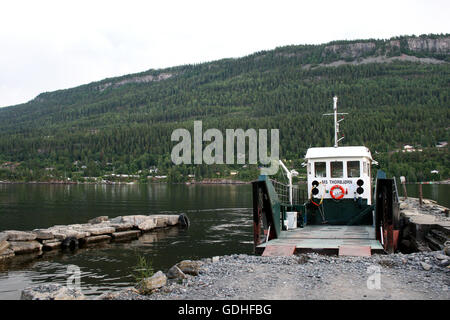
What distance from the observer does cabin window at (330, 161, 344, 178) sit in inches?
851

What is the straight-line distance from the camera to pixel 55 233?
86.2ft

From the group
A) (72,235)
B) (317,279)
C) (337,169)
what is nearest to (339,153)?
(337,169)

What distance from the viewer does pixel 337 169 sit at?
21688mm

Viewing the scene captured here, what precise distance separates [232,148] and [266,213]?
128226 millimetres

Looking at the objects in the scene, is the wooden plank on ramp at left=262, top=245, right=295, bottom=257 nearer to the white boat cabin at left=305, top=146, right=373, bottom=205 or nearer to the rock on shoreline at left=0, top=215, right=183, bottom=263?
the white boat cabin at left=305, top=146, right=373, bottom=205

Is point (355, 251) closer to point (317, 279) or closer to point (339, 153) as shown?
point (317, 279)

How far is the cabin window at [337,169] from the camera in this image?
21.6 metres

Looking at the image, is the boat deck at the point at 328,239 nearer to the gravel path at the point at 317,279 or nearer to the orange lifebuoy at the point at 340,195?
the gravel path at the point at 317,279

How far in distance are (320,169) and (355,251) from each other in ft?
29.3

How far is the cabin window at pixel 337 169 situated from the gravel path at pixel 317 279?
910cm

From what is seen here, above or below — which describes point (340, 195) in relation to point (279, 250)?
above

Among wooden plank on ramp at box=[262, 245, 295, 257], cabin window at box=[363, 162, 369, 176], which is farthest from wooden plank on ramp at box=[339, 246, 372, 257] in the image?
cabin window at box=[363, 162, 369, 176]

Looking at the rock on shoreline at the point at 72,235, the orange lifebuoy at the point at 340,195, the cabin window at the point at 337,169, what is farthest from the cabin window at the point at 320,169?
the rock on shoreline at the point at 72,235
